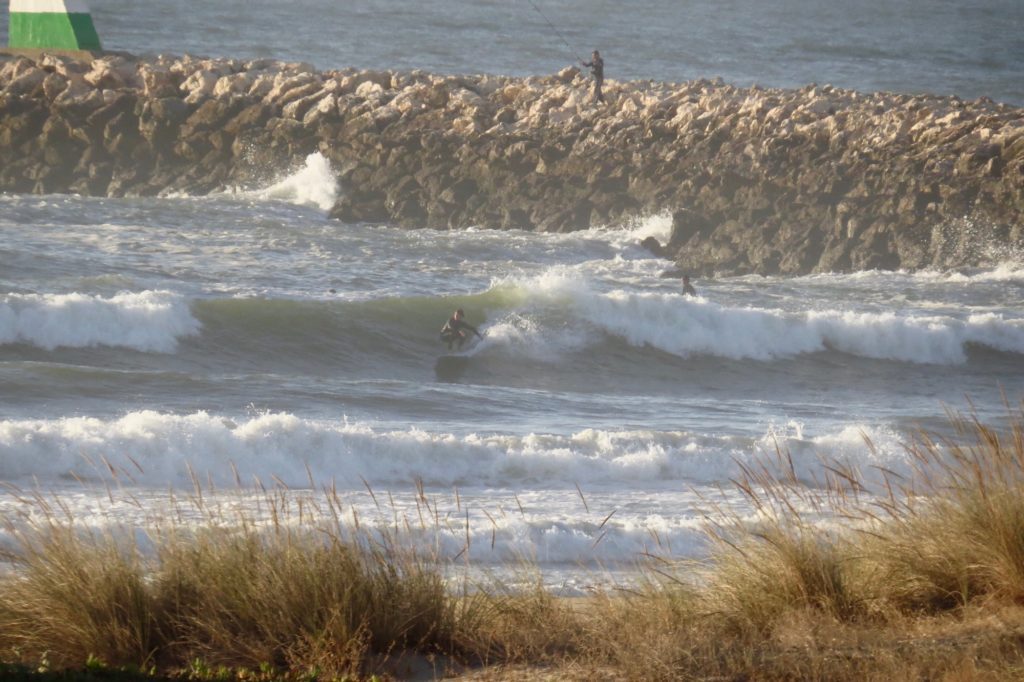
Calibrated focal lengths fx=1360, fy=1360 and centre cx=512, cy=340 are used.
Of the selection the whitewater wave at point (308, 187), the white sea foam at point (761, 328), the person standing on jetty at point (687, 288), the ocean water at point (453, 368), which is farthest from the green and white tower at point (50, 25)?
the person standing on jetty at point (687, 288)

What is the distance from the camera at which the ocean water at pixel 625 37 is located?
189ft

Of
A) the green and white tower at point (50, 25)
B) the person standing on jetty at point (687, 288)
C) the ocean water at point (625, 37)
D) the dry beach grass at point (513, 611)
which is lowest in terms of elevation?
the person standing on jetty at point (687, 288)

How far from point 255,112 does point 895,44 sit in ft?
147

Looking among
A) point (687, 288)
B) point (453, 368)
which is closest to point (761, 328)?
point (687, 288)

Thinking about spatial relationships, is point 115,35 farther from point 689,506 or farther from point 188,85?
point 689,506

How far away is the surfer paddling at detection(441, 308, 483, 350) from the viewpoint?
18.1m

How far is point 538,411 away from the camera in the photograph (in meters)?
14.4

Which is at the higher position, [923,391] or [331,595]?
[331,595]

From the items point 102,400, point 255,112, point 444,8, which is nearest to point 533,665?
point 102,400

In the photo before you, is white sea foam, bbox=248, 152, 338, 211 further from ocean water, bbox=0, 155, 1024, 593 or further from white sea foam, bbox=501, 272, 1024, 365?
white sea foam, bbox=501, 272, 1024, 365

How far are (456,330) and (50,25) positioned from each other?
21324 mm

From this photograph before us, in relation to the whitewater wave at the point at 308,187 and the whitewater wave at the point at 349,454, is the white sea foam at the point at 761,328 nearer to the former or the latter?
the whitewater wave at the point at 349,454

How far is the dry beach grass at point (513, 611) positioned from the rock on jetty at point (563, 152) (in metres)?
20.0

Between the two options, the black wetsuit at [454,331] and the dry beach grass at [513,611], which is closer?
the dry beach grass at [513,611]
